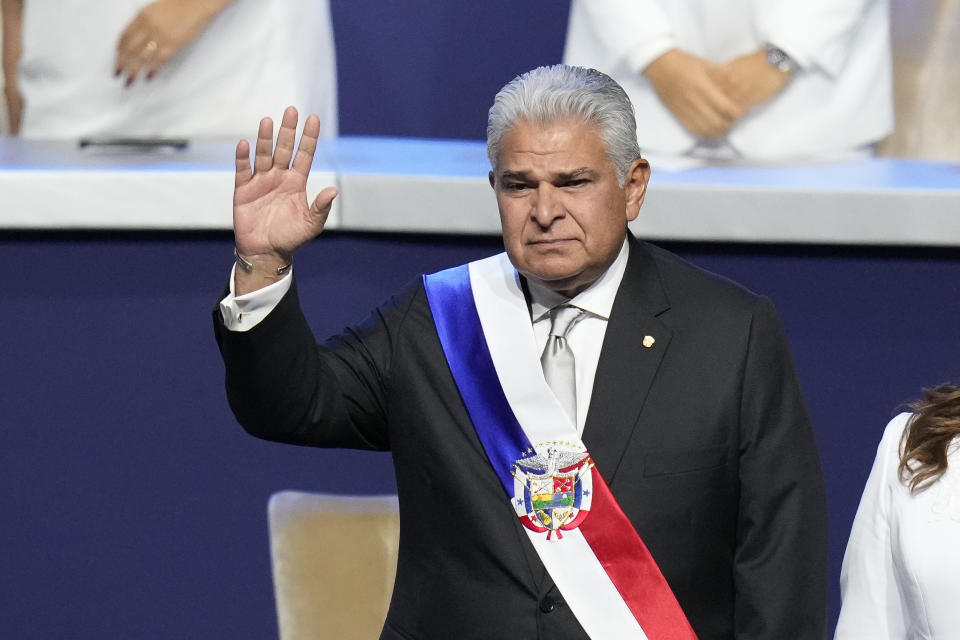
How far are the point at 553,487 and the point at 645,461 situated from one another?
119 mm

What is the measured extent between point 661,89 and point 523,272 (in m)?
1.34

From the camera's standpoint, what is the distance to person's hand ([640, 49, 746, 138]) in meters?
3.11

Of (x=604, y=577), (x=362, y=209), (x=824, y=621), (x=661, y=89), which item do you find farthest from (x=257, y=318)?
(x=661, y=89)

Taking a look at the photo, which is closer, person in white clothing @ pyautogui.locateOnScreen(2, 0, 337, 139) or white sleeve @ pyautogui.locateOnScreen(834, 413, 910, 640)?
white sleeve @ pyautogui.locateOnScreen(834, 413, 910, 640)

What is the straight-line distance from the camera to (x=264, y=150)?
186 centimetres

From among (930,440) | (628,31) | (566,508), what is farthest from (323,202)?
(628,31)

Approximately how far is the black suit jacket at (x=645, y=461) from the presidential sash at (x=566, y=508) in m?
0.02

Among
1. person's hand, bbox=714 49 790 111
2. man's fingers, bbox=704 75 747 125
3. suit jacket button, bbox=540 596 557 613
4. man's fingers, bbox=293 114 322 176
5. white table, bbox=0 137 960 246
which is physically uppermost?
man's fingers, bbox=293 114 322 176

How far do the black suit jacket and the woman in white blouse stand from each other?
3.2 inches

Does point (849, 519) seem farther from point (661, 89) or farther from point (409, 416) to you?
point (409, 416)

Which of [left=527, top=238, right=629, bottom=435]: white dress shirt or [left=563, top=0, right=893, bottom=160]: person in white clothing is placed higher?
[left=563, top=0, right=893, bottom=160]: person in white clothing

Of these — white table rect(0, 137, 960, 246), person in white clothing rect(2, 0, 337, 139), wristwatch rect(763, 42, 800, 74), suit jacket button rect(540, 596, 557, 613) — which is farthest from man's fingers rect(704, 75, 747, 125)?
suit jacket button rect(540, 596, 557, 613)

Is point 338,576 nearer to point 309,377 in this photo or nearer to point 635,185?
point 309,377

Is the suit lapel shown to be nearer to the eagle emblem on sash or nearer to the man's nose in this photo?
the eagle emblem on sash
